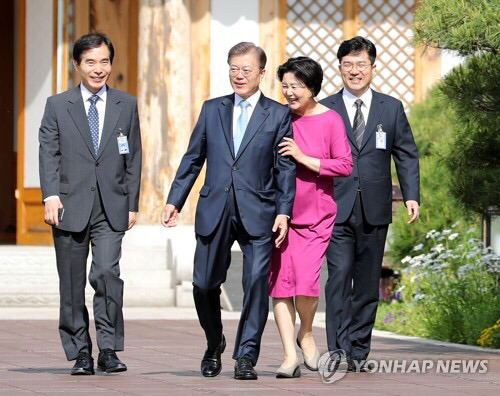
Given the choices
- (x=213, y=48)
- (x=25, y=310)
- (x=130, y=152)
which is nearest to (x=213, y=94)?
(x=213, y=48)

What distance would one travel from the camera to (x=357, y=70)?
25.4ft

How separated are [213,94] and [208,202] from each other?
737 cm

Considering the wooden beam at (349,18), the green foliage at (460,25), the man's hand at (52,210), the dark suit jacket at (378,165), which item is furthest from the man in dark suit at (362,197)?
the wooden beam at (349,18)

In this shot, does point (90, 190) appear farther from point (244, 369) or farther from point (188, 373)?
point (244, 369)

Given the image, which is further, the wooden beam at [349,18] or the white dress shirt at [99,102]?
the wooden beam at [349,18]

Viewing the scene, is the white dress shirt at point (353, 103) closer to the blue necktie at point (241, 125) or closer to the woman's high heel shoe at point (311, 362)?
the blue necktie at point (241, 125)

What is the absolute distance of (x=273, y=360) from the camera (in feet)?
27.0

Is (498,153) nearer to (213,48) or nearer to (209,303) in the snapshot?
(209,303)

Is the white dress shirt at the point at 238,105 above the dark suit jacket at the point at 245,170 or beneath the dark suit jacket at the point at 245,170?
above

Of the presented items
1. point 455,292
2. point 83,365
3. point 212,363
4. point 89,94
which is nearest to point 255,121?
point 89,94

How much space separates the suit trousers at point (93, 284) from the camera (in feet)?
24.1

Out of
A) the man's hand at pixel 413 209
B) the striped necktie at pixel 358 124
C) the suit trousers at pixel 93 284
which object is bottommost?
the suit trousers at pixel 93 284

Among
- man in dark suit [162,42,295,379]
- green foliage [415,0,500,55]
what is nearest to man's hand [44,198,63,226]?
man in dark suit [162,42,295,379]

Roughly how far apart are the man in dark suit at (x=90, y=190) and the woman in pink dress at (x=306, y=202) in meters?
0.83
